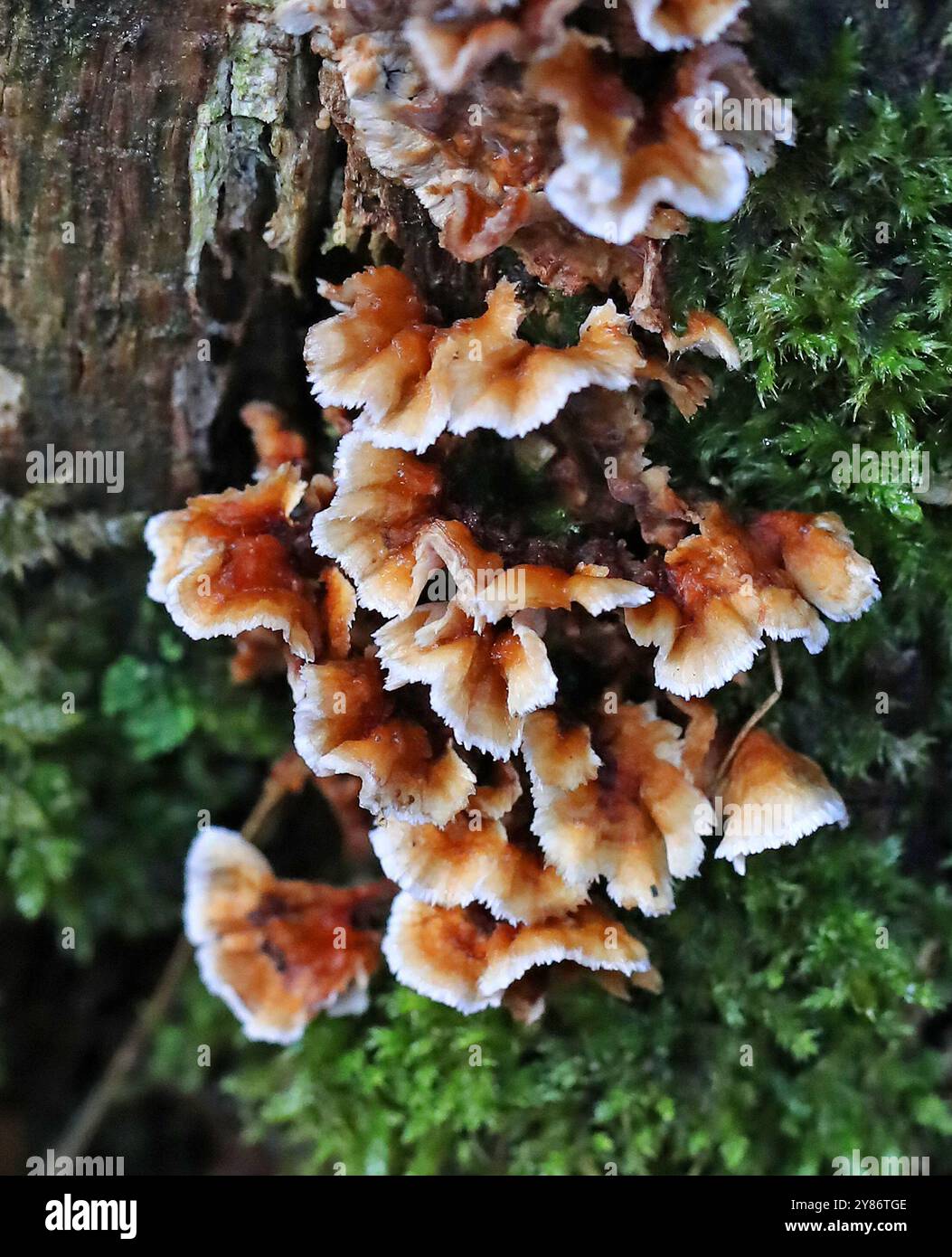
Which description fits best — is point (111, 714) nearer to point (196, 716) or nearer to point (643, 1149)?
point (196, 716)

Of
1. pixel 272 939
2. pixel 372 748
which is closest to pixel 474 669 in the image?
pixel 372 748

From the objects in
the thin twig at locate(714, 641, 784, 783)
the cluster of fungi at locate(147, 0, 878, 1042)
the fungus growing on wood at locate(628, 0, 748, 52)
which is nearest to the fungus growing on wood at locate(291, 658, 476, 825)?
the cluster of fungi at locate(147, 0, 878, 1042)

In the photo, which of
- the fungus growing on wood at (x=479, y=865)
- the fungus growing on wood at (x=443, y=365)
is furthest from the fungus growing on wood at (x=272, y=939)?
the fungus growing on wood at (x=443, y=365)

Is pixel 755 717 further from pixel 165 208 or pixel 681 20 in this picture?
pixel 165 208

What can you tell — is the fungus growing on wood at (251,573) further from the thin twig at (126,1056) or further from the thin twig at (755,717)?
the thin twig at (126,1056)

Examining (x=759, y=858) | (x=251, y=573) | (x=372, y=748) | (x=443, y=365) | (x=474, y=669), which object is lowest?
(x=759, y=858)

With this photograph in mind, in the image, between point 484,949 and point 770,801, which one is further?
point 484,949

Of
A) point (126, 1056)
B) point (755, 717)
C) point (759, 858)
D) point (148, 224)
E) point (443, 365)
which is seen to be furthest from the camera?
point (126, 1056)
